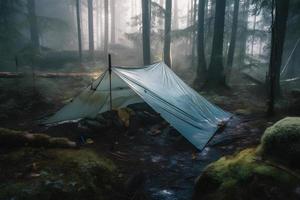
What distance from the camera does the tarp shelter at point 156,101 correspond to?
7.08m

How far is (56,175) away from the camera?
14.6 ft

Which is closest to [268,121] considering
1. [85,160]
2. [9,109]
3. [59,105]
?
[85,160]

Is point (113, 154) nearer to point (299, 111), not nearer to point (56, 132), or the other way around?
point (56, 132)

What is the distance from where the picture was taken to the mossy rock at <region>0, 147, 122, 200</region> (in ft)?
13.1

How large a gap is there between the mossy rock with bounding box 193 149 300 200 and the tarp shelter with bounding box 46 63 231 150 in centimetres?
218

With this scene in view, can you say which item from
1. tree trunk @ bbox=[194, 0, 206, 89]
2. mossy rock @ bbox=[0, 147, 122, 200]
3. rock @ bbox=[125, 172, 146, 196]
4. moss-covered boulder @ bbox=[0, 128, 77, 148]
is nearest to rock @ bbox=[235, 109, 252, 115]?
tree trunk @ bbox=[194, 0, 206, 89]

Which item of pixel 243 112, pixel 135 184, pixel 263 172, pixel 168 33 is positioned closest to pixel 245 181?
pixel 263 172

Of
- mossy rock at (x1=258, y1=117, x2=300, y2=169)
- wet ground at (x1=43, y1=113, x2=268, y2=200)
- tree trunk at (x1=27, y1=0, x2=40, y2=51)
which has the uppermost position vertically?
tree trunk at (x1=27, y1=0, x2=40, y2=51)

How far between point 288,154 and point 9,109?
390 inches

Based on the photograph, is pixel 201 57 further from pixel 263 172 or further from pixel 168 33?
pixel 263 172

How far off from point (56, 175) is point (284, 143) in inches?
150

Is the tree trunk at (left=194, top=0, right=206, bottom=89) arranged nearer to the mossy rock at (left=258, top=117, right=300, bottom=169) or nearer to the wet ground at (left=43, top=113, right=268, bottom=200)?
the wet ground at (left=43, top=113, right=268, bottom=200)

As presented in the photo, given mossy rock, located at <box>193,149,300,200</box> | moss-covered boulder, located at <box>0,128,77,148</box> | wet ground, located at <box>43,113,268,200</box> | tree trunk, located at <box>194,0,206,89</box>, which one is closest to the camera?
mossy rock, located at <box>193,149,300,200</box>

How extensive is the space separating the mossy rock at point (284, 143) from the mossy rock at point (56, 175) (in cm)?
267
